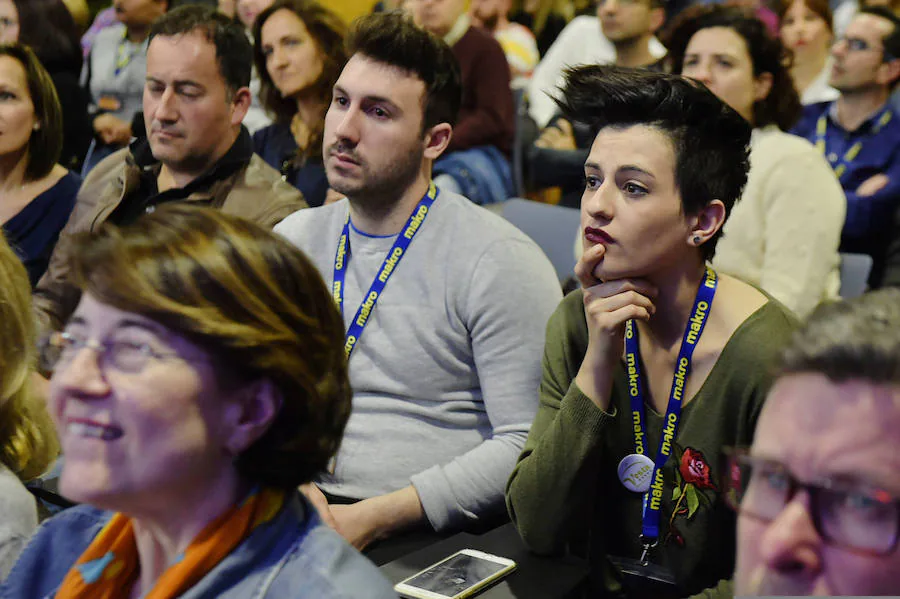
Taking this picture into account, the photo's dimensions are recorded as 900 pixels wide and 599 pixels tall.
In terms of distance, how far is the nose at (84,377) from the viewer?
1.07 metres

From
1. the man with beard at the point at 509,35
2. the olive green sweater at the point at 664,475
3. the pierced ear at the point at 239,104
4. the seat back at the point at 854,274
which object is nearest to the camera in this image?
the olive green sweater at the point at 664,475

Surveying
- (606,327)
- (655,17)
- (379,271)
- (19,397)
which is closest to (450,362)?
(379,271)

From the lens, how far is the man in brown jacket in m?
2.90

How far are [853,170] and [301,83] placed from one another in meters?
2.13

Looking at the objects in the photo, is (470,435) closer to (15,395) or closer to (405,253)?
(405,253)

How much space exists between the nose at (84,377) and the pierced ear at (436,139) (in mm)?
1427

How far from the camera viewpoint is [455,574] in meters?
1.59

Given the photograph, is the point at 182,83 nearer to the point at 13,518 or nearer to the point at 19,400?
the point at 19,400

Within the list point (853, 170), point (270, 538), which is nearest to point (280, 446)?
point (270, 538)

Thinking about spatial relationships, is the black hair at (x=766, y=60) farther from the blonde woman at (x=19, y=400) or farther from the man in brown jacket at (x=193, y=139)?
the blonde woman at (x=19, y=400)

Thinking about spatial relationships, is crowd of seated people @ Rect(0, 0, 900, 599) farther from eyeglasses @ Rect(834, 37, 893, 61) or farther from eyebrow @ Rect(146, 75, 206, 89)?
eyeglasses @ Rect(834, 37, 893, 61)

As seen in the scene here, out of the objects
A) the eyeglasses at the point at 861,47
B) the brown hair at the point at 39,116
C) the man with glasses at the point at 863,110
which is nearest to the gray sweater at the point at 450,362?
the brown hair at the point at 39,116

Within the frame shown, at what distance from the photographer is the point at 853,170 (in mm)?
4031

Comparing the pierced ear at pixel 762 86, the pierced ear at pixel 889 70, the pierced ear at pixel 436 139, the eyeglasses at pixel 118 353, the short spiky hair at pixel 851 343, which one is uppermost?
the pierced ear at pixel 889 70
